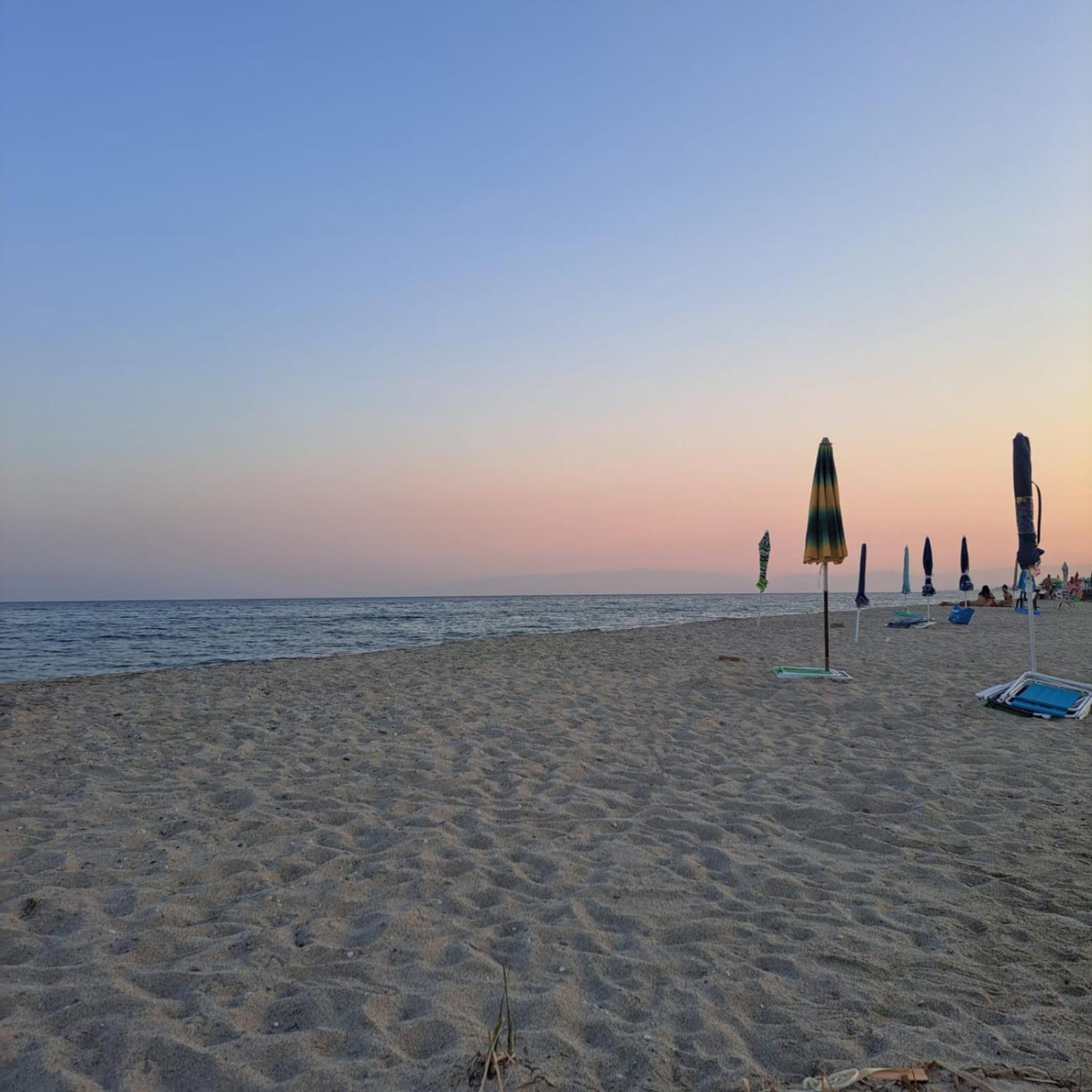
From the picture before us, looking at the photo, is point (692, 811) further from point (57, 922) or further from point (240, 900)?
point (57, 922)

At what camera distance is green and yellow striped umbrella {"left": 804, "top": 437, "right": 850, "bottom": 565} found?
32.6 feet

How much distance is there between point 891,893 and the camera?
378cm

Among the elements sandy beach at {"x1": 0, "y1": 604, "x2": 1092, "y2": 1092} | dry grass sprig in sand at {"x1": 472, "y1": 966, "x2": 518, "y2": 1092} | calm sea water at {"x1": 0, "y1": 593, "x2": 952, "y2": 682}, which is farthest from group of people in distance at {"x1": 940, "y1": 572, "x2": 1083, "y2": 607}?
dry grass sprig in sand at {"x1": 472, "y1": 966, "x2": 518, "y2": 1092}

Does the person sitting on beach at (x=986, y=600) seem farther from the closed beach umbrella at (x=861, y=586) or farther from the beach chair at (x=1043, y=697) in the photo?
the beach chair at (x=1043, y=697)

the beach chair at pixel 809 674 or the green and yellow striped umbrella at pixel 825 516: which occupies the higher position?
the green and yellow striped umbrella at pixel 825 516

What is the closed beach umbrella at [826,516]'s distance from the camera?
9945 millimetres

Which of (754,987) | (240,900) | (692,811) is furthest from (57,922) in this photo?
(692,811)

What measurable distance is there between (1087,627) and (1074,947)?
2242cm

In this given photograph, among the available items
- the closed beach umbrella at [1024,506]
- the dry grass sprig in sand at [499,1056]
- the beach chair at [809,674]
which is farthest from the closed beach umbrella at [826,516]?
the dry grass sprig in sand at [499,1056]

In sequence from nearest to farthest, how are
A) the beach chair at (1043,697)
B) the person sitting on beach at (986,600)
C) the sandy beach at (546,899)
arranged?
the sandy beach at (546,899) < the beach chair at (1043,697) < the person sitting on beach at (986,600)

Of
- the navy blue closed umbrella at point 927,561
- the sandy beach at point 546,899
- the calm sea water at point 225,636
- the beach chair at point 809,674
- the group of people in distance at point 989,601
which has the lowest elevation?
the calm sea water at point 225,636

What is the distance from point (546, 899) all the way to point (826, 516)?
766 cm

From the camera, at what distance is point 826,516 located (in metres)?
10.0

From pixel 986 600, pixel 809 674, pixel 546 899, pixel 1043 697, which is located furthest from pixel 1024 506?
pixel 986 600
